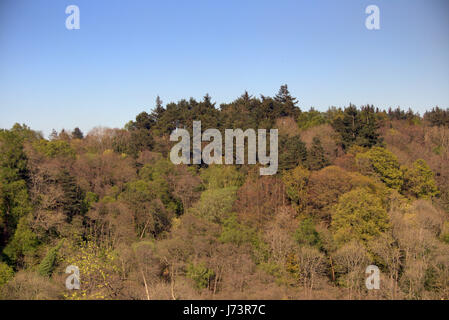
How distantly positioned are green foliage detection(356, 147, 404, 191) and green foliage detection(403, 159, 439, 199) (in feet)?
3.36

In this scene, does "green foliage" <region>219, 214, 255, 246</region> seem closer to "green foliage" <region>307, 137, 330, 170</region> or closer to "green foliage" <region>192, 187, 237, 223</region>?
Result: "green foliage" <region>192, 187, 237, 223</region>

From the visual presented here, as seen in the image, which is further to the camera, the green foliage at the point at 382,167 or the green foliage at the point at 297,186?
the green foliage at the point at 382,167

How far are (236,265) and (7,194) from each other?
12.8 m

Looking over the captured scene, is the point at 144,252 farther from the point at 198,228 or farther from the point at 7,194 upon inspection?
the point at 7,194

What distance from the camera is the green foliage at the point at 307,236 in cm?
1780

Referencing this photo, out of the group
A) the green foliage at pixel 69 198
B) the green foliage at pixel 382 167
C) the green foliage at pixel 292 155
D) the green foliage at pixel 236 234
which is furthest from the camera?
the green foliage at pixel 292 155

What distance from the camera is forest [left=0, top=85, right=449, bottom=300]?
49.1 ft

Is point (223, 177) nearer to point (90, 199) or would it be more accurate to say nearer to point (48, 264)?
point (90, 199)

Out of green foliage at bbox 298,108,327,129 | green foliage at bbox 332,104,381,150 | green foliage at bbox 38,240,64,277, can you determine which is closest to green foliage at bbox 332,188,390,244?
green foliage at bbox 332,104,381,150

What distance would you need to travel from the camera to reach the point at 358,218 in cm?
1844

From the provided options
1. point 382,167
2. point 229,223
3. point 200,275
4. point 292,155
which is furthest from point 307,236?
point 382,167

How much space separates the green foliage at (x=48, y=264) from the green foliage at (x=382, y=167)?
19.8 metres

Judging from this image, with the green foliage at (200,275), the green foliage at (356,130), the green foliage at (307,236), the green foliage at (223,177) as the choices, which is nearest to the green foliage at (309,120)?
the green foliage at (356,130)

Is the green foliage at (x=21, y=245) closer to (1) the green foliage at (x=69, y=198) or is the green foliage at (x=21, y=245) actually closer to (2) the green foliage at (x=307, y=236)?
(1) the green foliage at (x=69, y=198)
